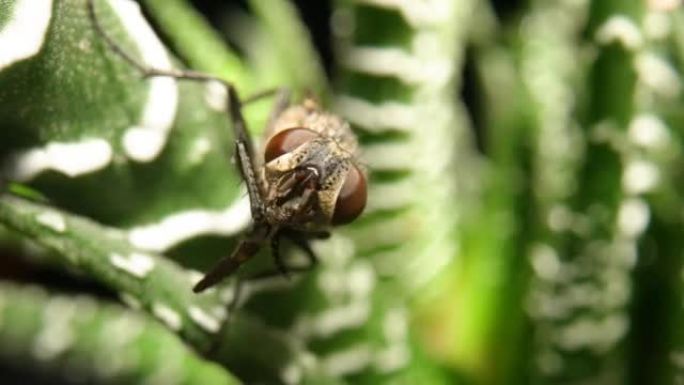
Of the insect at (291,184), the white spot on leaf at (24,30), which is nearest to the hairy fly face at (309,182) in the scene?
the insect at (291,184)

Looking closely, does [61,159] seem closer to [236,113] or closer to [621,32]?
[236,113]

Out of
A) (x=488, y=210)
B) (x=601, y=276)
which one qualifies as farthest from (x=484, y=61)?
(x=601, y=276)

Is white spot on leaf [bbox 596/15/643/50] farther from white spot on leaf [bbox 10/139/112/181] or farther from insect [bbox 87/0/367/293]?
white spot on leaf [bbox 10/139/112/181]

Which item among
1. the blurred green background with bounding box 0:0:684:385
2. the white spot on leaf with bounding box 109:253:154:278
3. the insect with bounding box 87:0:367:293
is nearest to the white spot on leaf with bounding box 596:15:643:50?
the blurred green background with bounding box 0:0:684:385

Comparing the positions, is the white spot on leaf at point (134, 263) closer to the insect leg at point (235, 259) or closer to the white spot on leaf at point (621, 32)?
the insect leg at point (235, 259)

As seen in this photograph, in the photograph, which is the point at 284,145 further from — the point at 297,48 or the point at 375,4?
the point at 297,48

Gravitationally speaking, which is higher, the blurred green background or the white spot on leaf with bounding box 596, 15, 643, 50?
the white spot on leaf with bounding box 596, 15, 643, 50

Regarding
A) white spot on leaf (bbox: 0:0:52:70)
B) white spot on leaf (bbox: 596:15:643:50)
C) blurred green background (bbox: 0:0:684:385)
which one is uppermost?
white spot on leaf (bbox: 0:0:52:70)
